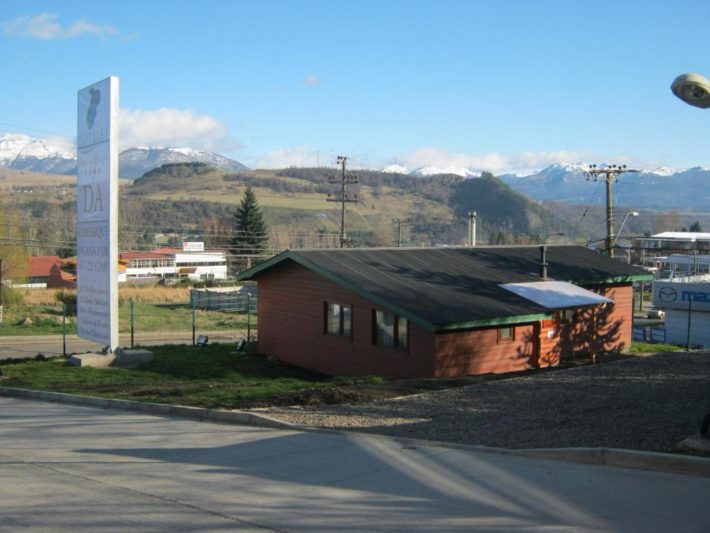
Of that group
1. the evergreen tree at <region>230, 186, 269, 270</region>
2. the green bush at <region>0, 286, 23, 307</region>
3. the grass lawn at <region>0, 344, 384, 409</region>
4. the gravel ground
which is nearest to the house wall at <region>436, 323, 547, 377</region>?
the grass lawn at <region>0, 344, 384, 409</region>

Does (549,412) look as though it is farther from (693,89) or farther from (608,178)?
(608,178)

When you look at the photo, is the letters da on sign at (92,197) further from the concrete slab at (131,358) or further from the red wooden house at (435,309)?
the red wooden house at (435,309)

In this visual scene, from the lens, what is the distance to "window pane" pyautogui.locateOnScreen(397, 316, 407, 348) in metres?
19.7

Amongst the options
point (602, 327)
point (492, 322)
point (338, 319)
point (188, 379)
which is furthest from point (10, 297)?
point (492, 322)

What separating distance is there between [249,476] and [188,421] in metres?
4.32

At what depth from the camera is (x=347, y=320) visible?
2153 cm

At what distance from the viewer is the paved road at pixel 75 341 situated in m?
32.2

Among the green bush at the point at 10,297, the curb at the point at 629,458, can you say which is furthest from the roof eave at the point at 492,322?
the green bush at the point at 10,297

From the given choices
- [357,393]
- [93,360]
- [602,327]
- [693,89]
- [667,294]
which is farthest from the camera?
[667,294]

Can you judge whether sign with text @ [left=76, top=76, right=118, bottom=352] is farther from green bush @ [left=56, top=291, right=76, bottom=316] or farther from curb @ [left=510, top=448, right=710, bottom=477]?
green bush @ [left=56, top=291, right=76, bottom=316]

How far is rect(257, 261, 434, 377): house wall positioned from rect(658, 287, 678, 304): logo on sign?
22940 mm

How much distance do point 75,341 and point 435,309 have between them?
74.5 feet

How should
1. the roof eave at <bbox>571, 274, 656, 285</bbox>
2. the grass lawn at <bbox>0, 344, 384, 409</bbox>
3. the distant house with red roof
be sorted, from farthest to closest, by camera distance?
the distant house with red roof < the roof eave at <bbox>571, 274, 656, 285</bbox> < the grass lawn at <bbox>0, 344, 384, 409</bbox>

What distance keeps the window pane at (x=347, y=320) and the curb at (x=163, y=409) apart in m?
7.57
